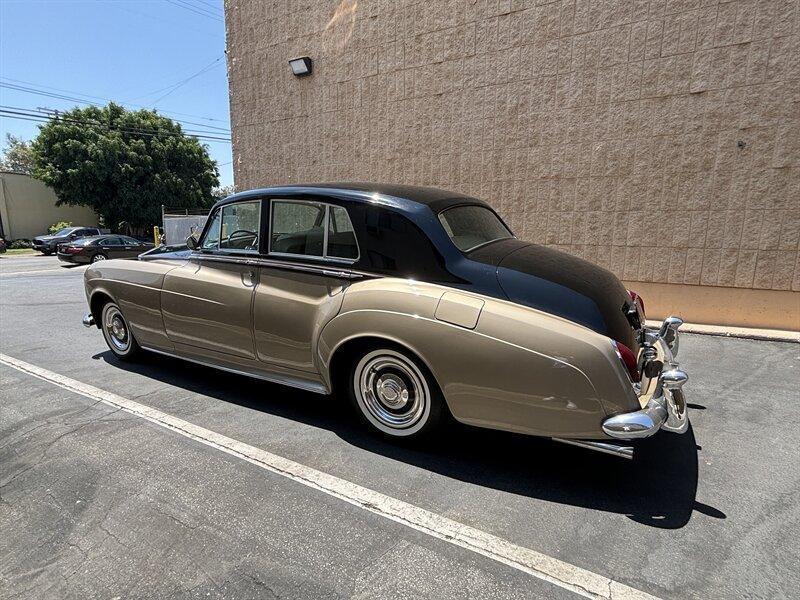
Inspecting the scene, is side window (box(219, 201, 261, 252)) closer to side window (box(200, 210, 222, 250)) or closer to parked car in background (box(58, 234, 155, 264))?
side window (box(200, 210, 222, 250))

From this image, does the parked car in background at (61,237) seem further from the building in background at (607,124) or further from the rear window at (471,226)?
the rear window at (471,226)

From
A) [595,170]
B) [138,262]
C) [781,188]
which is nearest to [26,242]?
[138,262]

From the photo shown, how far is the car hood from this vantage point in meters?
2.73

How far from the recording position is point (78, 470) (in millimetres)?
2920

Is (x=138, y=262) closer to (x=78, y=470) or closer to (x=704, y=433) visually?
(x=78, y=470)

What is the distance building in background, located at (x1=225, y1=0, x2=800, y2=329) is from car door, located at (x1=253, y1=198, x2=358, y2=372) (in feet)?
16.4

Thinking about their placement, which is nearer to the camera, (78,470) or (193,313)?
(78,470)

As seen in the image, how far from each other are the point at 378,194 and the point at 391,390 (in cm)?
143

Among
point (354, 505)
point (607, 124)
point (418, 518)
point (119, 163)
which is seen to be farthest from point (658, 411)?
point (119, 163)

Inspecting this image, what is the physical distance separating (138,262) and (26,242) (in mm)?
37429

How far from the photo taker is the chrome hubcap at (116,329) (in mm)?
4910

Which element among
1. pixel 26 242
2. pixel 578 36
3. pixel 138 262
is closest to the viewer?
pixel 138 262

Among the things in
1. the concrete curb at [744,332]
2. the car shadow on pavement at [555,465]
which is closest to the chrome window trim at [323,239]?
the car shadow on pavement at [555,465]

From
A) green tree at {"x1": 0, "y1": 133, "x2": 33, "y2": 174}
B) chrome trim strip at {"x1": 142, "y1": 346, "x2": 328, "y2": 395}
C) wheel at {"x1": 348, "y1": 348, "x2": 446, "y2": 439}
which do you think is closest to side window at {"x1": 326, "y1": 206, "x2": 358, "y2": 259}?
wheel at {"x1": 348, "y1": 348, "x2": 446, "y2": 439}
